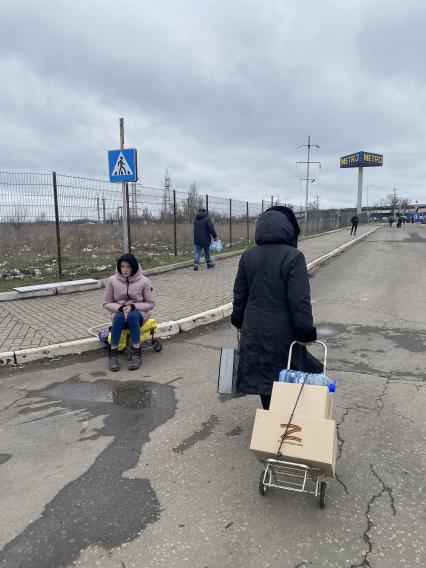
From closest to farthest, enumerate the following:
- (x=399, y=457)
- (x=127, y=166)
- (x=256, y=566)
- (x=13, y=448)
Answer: (x=256, y=566) < (x=399, y=457) < (x=13, y=448) < (x=127, y=166)

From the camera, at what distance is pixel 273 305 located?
3.29 metres

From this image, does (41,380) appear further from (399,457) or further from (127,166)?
(127,166)

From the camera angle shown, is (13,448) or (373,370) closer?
(13,448)

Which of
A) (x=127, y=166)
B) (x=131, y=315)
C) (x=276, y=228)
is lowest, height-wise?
(x=131, y=315)

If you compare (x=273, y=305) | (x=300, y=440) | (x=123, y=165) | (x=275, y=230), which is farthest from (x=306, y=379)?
(x=123, y=165)

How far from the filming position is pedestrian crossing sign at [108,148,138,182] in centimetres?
869

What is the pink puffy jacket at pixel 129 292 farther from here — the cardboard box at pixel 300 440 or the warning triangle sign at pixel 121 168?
the warning triangle sign at pixel 121 168

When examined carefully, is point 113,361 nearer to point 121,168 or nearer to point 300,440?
point 300,440

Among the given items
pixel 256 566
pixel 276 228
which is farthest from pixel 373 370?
pixel 256 566

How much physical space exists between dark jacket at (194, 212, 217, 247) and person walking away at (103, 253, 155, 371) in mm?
7389

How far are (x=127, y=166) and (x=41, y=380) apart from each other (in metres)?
5.00

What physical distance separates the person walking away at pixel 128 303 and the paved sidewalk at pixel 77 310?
1052mm

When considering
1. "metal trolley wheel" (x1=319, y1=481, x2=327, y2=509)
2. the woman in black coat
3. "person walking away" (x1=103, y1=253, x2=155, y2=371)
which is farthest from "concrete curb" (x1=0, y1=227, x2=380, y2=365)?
"metal trolley wheel" (x1=319, y1=481, x2=327, y2=509)

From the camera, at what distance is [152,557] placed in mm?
2400
